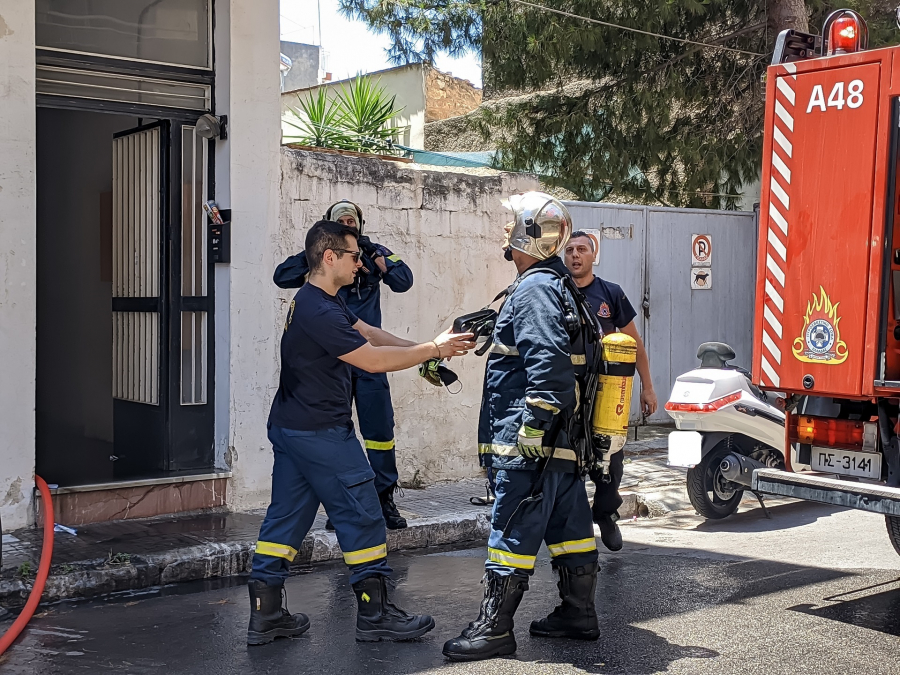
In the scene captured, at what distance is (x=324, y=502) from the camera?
4656 millimetres

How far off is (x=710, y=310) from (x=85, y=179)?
267 inches

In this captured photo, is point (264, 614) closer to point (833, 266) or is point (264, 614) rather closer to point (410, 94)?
point (833, 266)

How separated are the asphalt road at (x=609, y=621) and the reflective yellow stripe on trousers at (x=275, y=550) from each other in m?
0.40

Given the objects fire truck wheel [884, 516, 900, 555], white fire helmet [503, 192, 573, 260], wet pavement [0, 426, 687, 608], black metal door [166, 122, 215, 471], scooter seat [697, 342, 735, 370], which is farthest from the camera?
scooter seat [697, 342, 735, 370]

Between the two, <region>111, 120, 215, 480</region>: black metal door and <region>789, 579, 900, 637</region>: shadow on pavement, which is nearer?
<region>789, 579, 900, 637</region>: shadow on pavement

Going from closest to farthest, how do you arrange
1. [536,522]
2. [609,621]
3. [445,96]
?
[536,522] → [609,621] → [445,96]

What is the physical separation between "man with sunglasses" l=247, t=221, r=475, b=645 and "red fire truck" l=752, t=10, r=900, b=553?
1875 millimetres

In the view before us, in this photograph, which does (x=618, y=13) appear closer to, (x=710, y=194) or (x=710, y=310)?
(x=710, y=194)

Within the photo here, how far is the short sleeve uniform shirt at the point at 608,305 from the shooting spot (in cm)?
634

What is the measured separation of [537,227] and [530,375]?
73 cm

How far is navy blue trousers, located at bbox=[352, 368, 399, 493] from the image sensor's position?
6.46 meters

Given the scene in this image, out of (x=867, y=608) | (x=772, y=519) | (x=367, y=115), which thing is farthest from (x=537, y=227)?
(x=367, y=115)

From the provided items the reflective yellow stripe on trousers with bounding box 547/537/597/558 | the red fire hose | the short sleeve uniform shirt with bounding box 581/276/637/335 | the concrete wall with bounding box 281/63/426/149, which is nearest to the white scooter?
the short sleeve uniform shirt with bounding box 581/276/637/335

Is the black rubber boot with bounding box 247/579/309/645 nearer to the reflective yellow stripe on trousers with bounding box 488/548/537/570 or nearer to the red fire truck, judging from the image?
the reflective yellow stripe on trousers with bounding box 488/548/537/570
